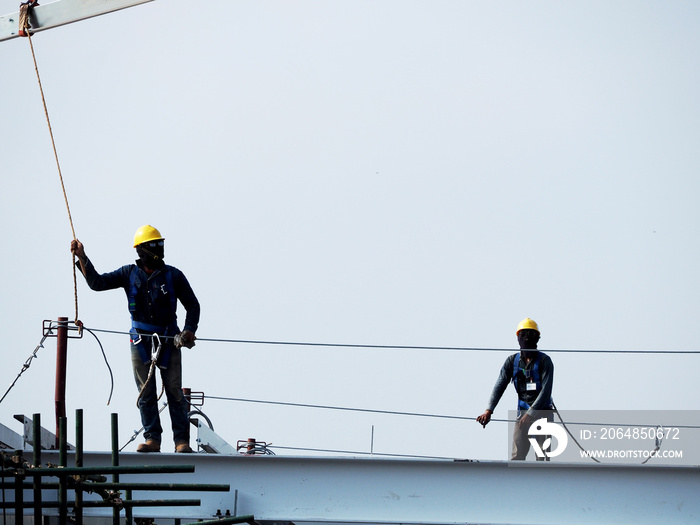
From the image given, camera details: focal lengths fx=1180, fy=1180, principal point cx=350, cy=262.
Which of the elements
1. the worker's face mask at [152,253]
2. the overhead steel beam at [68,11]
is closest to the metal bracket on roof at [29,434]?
the worker's face mask at [152,253]

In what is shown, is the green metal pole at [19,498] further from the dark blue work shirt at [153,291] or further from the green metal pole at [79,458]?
the dark blue work shirt at [153,291]

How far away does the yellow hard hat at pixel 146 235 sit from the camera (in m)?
11.4

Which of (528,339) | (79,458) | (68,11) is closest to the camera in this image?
(79,458)

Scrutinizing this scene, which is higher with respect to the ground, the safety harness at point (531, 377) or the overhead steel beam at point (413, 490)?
the safety harness at point (531, 377)

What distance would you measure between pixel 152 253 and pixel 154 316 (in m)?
0.61

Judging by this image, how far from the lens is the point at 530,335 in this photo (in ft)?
41.8

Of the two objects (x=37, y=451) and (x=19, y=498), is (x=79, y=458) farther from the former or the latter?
(x=19, y=498)

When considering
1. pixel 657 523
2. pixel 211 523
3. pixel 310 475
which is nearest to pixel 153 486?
pixel 211 523

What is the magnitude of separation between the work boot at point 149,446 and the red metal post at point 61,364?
157cm

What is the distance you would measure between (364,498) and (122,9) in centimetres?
763

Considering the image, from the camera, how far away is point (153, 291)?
11.3m

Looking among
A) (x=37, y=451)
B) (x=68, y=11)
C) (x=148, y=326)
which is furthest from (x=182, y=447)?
(x=68, y=11)

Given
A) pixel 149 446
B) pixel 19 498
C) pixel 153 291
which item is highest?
pixel 153 291

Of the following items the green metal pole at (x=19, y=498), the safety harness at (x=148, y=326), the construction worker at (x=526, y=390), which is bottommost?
the green metal pole at (x=19, y=498)
